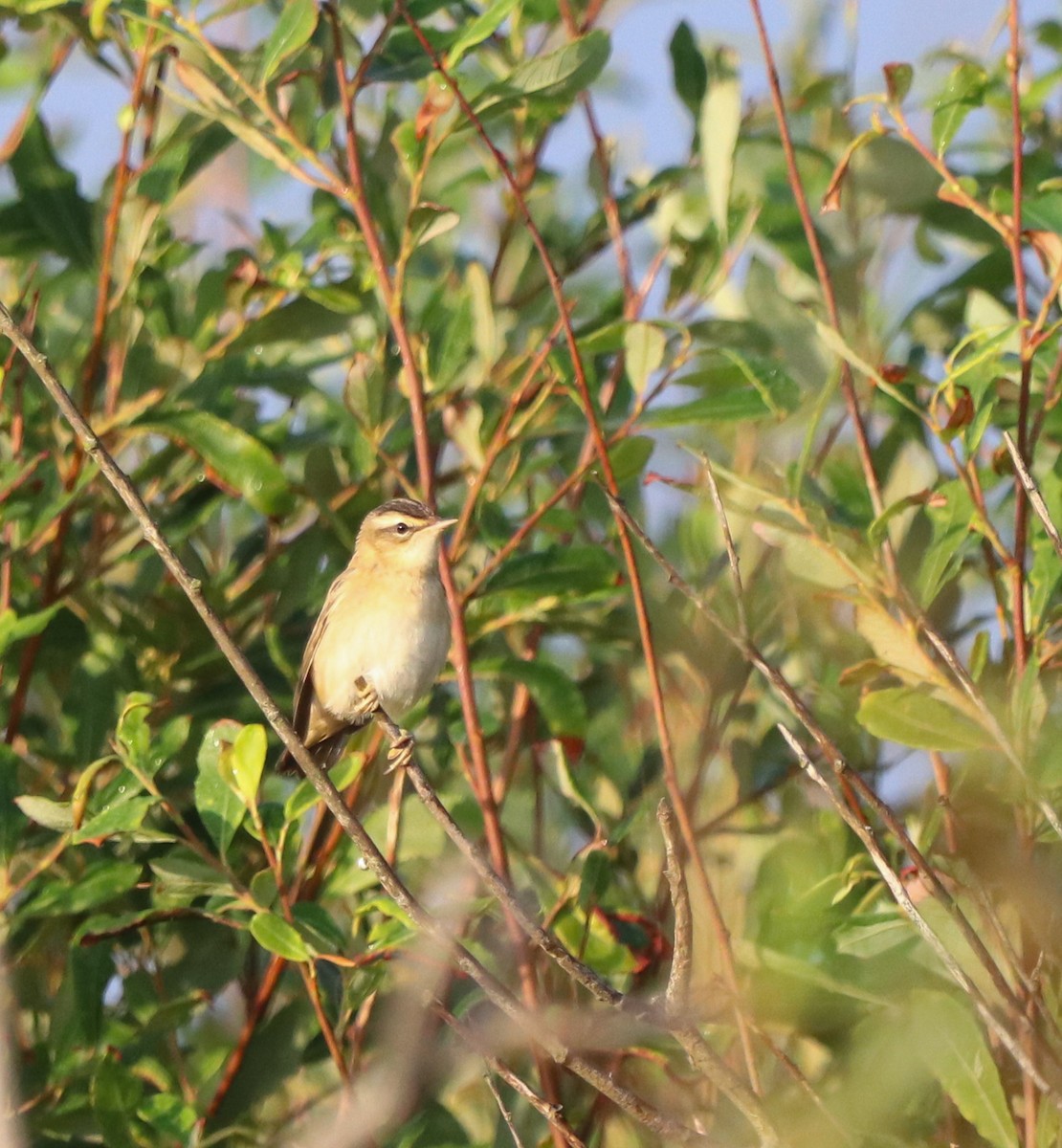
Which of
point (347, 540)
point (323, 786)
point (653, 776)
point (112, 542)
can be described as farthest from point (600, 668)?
point (323, 786)

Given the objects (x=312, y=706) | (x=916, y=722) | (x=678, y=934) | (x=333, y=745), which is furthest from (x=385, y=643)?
(x=678, y=934)

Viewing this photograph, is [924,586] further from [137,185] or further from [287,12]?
[137,185]

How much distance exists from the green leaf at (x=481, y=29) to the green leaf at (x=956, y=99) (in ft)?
2.81

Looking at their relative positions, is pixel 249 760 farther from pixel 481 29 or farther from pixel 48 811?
pixel 481 29

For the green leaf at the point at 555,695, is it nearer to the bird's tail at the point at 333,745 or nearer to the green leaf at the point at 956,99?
the bird's tail at the point at 333,745

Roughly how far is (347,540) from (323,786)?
1442 millimetres

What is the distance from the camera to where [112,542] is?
12.6 feet

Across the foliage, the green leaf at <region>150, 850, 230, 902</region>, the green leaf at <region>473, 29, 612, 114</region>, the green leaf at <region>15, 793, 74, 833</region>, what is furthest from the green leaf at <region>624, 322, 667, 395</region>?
the green leaf at <region>15, 793, 74, 833</region>

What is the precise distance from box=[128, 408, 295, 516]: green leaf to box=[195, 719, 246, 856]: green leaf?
22.6 inches

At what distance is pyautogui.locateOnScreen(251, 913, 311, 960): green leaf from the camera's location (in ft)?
9.69

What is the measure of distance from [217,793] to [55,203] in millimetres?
1458

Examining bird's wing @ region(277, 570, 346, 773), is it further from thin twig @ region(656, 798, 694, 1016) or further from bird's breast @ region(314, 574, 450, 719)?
thin twig @ region(656, 798, 694, 1016)

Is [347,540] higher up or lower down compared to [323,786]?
lower down

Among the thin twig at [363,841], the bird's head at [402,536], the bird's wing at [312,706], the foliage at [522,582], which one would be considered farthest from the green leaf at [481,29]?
the thin twig at [363,841]
